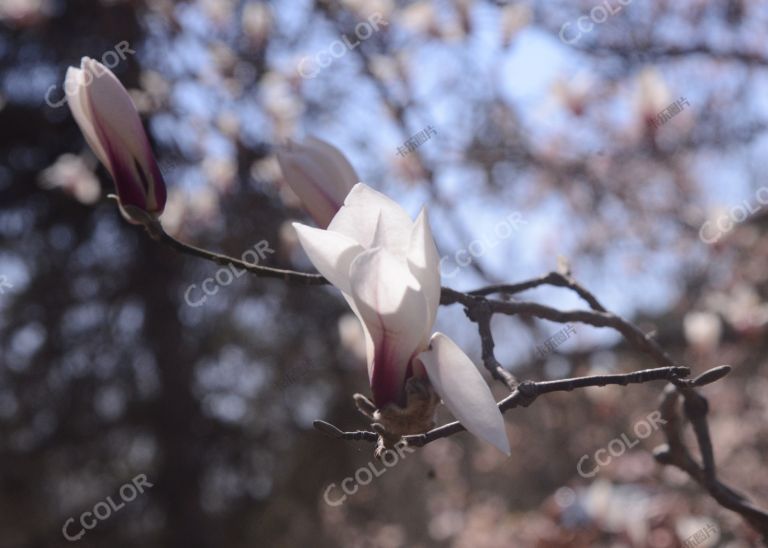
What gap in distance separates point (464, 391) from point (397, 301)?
8 cm

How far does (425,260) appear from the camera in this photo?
57 cm

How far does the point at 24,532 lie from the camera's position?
15.3ft

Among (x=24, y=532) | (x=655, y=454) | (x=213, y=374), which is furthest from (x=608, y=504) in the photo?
(x=24, y=532)

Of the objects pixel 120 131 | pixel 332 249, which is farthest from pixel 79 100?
pixel 332 249

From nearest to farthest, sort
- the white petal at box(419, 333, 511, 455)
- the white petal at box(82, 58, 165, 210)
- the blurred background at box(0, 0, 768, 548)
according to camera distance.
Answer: the white petal at box(419, 333, 511, 455) → the white petal at box(82, 58, 165, 210) → the blurred background at box(0, 0, 768, 548)

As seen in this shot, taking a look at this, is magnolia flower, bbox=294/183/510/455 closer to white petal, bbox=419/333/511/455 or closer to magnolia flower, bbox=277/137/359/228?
white petal, bbox=419/333/511/455

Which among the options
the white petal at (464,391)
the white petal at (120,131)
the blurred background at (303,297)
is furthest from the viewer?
the blurred background at (303,297)

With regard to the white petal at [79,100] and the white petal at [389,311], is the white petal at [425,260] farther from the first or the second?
the white petal at [79,100]

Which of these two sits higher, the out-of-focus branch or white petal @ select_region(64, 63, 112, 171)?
white petal @ select_region(64, 63, 112, 171)

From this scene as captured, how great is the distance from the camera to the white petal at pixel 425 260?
0.57 metres

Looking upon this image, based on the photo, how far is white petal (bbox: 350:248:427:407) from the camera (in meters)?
0.56

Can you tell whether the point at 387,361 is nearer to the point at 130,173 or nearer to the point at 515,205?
the point at 130,173

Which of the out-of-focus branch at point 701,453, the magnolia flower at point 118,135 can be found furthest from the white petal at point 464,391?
the magnolia flower at point 118,135

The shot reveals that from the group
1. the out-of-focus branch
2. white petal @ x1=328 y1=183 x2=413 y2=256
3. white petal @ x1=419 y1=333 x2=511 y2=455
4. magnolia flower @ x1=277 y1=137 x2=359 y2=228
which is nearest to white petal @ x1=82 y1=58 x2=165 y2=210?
magnolia flower @ x1=277 y1=137 x2=359 y2=228
